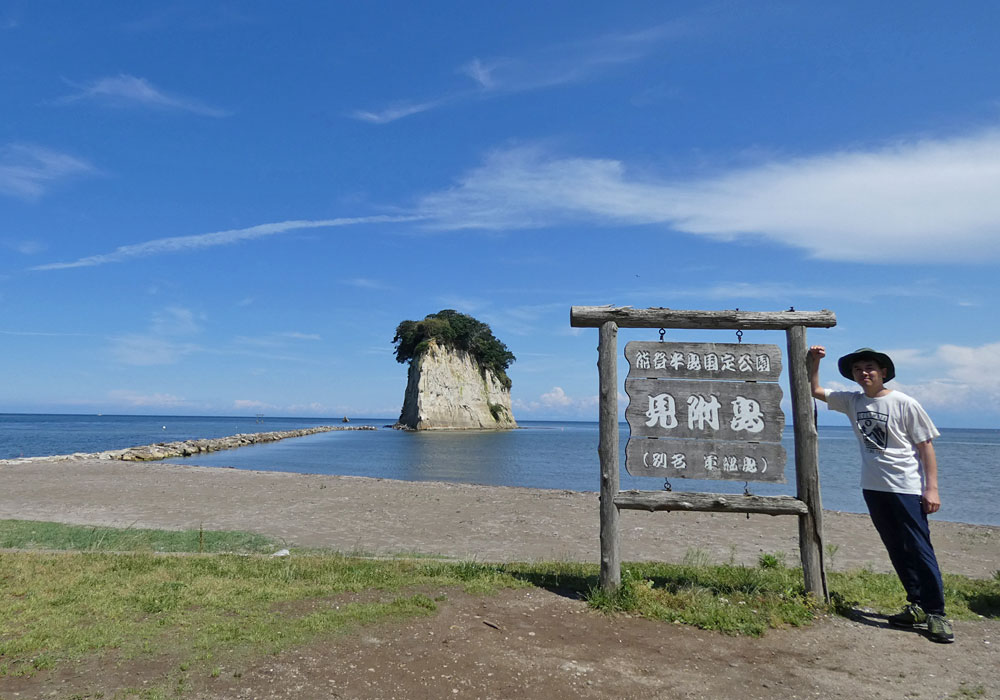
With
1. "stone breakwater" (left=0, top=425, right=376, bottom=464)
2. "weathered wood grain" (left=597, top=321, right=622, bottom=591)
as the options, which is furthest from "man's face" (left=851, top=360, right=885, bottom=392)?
"stone breakwater" (left=0, top=425, right=376, bottom=464)

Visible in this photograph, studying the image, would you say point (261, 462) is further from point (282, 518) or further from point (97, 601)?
point (97, 601)

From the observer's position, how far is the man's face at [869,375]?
5.72m

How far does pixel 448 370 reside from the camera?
82.2m

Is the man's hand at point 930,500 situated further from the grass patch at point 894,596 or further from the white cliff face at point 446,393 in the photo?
the white cliff face at point 446,393

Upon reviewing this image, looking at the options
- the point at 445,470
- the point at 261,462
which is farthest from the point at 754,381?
the point at 261,462

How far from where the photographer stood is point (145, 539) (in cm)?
988

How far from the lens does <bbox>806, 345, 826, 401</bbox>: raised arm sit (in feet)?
20.6

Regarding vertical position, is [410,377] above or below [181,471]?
above

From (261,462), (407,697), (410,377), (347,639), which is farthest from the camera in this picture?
(410,377)

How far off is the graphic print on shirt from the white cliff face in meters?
73.5

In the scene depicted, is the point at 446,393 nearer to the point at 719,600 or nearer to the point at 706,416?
the point at 706,416

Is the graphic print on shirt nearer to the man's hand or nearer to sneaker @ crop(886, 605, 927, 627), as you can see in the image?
the man's hand

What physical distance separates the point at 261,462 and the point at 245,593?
106 feet

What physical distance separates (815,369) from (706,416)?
1147 mm
